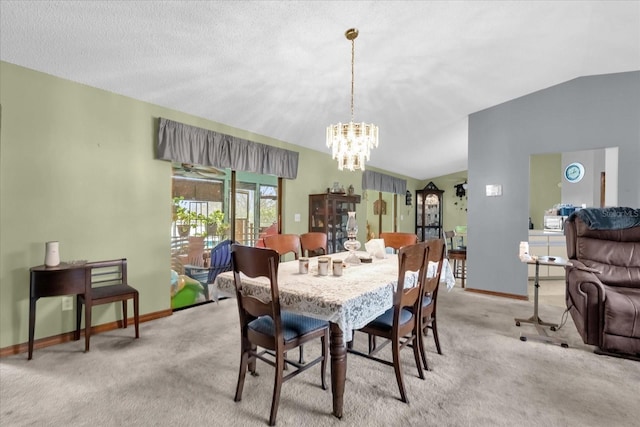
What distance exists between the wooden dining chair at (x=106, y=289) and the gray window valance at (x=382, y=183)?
4668 mm

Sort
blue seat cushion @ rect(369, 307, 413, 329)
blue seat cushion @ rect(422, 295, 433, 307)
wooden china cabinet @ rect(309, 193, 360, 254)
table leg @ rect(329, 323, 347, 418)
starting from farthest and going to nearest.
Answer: wooden china cabinet @ rect(309, 193, 360, 254) < blue seat cushion @ rect(422, 295, 433, 307) < blue seat cushion @ rect(369, 307, 413, 329) < table leg @ rect(329, 323, 347, 418)

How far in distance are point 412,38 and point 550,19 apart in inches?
45.4

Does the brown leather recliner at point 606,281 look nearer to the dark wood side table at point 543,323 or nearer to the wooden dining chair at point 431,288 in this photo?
the dark wood side table at point 543,323

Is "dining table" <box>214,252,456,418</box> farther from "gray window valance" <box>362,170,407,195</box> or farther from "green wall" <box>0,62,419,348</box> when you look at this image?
"gray window valance" <box>362,170,407,195</box>

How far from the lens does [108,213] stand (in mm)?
2949

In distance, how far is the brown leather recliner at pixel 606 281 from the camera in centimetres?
235

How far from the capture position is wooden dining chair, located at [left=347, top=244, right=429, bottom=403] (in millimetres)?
1787

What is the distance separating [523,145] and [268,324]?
409cm

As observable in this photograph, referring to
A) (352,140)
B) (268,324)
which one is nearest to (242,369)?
(268,324)

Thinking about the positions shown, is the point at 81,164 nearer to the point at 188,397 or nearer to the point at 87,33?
the point at 87,33

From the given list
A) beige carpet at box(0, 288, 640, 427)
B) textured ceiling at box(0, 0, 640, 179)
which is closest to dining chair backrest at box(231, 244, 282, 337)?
beige carpet at box(0, 288, 640, 427)

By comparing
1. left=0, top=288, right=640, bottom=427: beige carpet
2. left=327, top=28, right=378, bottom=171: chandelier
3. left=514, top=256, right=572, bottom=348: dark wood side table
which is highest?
left=327, top=28, right=378, bottom=171: chandelier

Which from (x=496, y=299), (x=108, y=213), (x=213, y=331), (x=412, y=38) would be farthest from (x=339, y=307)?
(x=496, y=299)

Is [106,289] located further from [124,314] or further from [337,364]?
[337,364]
